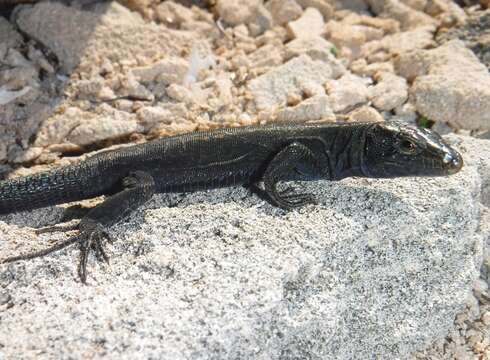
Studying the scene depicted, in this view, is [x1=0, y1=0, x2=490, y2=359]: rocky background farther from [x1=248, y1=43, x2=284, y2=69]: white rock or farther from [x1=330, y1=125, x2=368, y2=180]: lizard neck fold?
[x1=330, y1=125, x2=368, y2=180]: lizard neck fold

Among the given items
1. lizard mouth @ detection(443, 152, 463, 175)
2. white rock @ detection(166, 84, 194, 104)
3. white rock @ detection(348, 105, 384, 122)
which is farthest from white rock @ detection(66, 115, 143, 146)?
lizard mouth @ detection(443, 152, 463, 175)

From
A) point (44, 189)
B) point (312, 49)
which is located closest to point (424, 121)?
point (312, 49)

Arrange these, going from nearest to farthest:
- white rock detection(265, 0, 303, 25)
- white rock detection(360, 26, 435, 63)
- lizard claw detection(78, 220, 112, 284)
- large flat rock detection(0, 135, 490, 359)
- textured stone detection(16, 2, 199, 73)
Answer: large flat rock detection(0, 135, 490, 359) → lizard claw detection(78, 220, 112, 284) → textured stone detection(16, 2, 199, 73) → white rock detection(360, 26, 435, 63) → white rock detection(265, 0, 303, 25)

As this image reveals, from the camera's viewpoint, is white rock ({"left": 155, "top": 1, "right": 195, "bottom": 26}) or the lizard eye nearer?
the lizard eye

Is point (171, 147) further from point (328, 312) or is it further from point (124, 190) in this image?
point (328, 312)

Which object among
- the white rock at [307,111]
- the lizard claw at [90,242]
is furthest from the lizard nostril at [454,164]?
the lizard claw at [90,242]

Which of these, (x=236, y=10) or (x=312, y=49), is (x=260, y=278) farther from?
(x=236, y=10)
